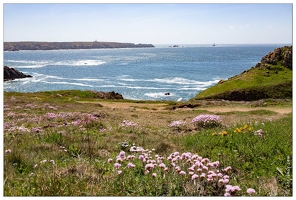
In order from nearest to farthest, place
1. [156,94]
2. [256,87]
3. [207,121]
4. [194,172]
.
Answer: [194,172] → [207,121] → [256,87] → [156,94]

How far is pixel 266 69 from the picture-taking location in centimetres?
5972

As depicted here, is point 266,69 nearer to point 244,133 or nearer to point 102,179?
point 244,133

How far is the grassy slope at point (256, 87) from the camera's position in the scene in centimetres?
4888

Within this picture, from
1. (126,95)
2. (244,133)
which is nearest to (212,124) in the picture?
(244,133)

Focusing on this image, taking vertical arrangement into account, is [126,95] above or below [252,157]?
below

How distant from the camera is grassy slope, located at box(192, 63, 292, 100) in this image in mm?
48875

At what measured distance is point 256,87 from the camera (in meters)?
50.0

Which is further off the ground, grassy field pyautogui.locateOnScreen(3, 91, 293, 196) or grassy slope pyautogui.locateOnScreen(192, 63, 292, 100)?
grassy field pyautogui.locateOnScreen(3, 91, 293, 196)

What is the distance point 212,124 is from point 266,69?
166 feet

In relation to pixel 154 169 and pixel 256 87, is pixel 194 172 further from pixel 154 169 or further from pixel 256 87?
pixel 256 87

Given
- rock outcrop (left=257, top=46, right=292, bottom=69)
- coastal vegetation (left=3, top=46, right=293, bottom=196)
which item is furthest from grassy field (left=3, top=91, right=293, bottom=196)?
rock outcrop (left=257, top=46, right=292, bottom=69)

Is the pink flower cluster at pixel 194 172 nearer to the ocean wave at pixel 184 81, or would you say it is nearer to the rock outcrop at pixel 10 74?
the ocean wave at pixel 184 81

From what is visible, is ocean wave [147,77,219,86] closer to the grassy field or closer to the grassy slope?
the grassy slope

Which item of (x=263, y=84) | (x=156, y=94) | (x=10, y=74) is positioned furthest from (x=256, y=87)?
(x=10, y=74)
